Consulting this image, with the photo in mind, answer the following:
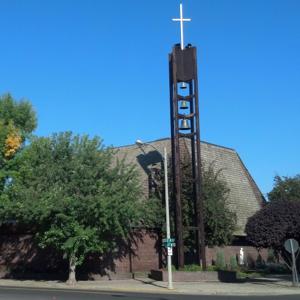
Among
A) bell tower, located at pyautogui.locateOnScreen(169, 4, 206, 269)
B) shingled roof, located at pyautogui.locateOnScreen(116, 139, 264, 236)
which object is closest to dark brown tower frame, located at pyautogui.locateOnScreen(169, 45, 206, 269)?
bell tower, located at pyautogui.locateOnScreen(169, 4, 206, 269)

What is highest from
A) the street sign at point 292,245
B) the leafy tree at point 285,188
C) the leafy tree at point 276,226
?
the leafy tree at point 285,188

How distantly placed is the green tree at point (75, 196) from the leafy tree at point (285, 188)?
2600cm

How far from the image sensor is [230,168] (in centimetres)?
5325

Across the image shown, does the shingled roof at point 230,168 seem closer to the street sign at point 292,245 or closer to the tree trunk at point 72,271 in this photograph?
the tree trunk at point 72,271

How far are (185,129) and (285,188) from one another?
84.2 ft

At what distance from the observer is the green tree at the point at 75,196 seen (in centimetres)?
3206

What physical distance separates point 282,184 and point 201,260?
85.0 feet

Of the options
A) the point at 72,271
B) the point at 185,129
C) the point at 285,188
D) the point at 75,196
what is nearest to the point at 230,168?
the point at 285,188

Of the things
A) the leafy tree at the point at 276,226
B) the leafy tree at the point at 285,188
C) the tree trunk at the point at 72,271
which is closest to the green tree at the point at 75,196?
the tree trunk at the point at 72,271

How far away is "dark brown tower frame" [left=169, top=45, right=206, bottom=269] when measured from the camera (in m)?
35.8

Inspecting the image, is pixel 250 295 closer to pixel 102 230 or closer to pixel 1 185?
pixel 102 230

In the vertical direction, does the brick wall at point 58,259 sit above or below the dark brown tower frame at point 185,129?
below

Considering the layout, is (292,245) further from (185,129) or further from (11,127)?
(11,127)

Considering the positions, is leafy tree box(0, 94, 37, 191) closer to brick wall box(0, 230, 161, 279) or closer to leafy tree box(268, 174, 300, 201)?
brick wall box(0, 230, 161, 279)
